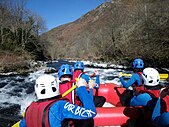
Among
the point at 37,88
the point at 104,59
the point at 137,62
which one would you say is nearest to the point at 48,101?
the point at 37,88

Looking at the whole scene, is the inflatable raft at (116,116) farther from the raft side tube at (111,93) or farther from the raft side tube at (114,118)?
the raft side tube at (111,93)

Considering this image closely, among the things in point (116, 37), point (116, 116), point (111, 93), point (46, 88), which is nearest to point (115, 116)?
point (116, 116)

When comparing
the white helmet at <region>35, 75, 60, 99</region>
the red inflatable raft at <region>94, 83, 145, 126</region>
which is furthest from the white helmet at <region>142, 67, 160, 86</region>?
the white helmet at <region>35, 75, 60, 99</region>

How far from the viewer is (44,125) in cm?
200

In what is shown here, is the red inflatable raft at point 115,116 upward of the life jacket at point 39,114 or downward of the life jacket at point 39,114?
downward

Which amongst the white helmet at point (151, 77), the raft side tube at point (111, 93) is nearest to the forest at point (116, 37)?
the raft side tube at point (111, 93)

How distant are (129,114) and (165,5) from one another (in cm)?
1431

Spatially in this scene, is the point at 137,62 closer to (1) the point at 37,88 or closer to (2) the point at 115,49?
(1) the point at 37,88

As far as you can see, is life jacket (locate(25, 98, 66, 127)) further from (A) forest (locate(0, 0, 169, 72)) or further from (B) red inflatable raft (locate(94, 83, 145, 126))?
(A) forest (locate(0, 0, 169, 72))

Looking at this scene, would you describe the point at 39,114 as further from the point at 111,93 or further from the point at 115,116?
the point at 111,93

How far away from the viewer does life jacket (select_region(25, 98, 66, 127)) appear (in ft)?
6.57

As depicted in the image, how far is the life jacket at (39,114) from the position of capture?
Result: 6.57ft

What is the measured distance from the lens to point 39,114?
203cm

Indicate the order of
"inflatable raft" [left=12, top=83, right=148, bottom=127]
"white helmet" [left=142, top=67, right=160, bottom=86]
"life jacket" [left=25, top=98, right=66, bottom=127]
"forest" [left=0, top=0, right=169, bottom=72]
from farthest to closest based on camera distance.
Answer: "forest" [left=0, top=0, right=169, bottom=72]
"inflatable raft" [left=12, top=83, right=148, bottom=127]
"white helmet" [left=142, top=67, right=160, bottom=86]
"life jacket" [left=25, top=98, right=66, bottom=127]
